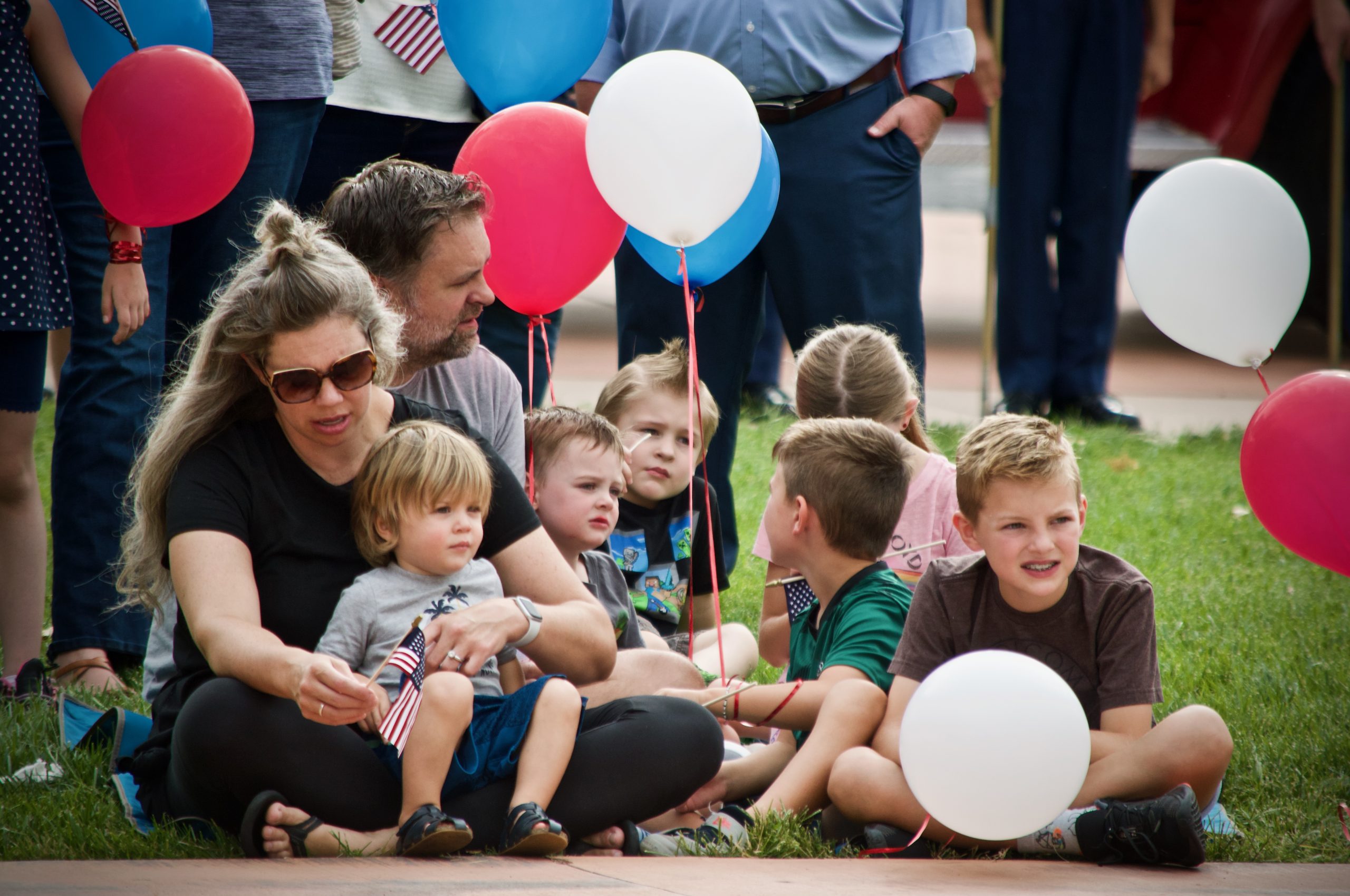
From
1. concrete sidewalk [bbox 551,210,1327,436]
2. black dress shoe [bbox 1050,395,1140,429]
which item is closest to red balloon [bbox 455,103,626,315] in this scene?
concrete sidewalk [bbox 551,210,1327,436]

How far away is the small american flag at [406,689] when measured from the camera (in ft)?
7.36

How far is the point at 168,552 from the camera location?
8.02 ft

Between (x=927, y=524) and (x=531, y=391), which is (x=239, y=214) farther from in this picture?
(x=927, y=524)

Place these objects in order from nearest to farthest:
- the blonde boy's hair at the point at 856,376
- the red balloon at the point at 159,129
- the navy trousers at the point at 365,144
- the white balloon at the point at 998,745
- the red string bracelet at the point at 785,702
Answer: the white balloon at the point at 998,745, the red string bracelet at the point at 785,702, the red balloon at the point at 159,129, the blonde boy's hair at the point at 856,376, the navy trousers at the point at 365,144

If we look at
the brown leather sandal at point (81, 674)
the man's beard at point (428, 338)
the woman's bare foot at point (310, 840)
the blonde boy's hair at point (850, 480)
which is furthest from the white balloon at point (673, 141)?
the brown leather sandal at point (81, 674)

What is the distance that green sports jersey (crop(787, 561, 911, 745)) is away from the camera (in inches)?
111

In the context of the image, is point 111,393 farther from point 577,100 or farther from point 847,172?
point 847,172

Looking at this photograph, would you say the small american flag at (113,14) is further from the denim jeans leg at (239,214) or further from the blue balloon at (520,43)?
the blue balloon at (520,43)

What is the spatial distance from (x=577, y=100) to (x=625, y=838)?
2.32 meters

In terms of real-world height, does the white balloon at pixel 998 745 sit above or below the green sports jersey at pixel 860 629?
above

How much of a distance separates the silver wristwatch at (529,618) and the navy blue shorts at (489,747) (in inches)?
3.3

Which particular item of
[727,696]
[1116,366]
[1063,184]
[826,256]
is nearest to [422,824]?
[727,696]

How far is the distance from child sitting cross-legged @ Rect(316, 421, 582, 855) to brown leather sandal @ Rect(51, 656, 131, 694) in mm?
1116

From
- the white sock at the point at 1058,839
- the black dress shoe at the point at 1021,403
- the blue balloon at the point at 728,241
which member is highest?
the blue balloon at the point at 728,241
